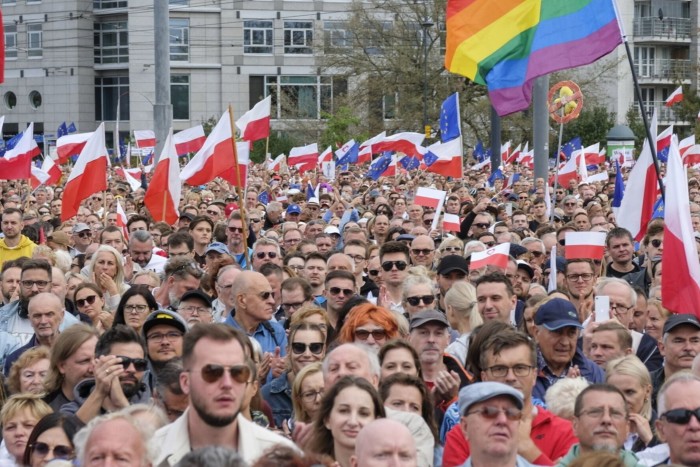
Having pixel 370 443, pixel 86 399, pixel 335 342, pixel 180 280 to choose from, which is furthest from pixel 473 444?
pixel 180 280

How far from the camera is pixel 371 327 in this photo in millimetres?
8445

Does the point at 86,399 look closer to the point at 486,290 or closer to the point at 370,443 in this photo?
the point at 370,443

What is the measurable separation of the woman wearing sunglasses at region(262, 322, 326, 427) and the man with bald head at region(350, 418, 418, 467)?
2.66 metres

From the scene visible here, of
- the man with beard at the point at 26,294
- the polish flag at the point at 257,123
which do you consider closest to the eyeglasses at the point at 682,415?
the man with beard at the point at 26,294

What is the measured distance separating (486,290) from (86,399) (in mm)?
3023

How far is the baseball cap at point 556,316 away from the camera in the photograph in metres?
8.17

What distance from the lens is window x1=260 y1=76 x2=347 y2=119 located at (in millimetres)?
73625

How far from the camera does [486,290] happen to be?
9.33 metres

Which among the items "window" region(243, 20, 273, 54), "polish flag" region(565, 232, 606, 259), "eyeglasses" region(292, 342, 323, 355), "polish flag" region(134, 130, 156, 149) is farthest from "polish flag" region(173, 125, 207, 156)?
"window" region(243, 20, 273, 54)

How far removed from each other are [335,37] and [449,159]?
1923 inches

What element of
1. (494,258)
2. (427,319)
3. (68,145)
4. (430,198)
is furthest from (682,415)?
(68,145)

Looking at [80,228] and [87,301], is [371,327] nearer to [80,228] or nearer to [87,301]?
[87,301]

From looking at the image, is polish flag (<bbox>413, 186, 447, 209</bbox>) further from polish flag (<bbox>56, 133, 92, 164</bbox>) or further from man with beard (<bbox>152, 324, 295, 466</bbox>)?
man with beard (<bbox>152, 324, 295, 466</bbox>)

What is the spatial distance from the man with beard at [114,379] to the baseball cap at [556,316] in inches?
88.7
